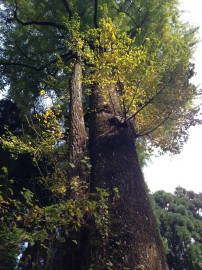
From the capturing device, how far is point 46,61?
838 cm

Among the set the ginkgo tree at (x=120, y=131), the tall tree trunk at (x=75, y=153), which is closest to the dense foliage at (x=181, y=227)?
the ginkgo tree at (x=120, y=131)

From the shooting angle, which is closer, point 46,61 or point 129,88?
point 129,88

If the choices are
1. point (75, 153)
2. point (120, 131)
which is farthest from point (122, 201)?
point (120, 131)

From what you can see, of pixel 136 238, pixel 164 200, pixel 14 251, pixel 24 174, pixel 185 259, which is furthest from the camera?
pixel 164 200

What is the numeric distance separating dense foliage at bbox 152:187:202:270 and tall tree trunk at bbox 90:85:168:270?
10.1 metres

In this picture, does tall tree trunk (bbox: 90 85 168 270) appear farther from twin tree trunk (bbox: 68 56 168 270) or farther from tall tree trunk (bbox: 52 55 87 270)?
tall tree trunk (bbox: 52 55 87 270)

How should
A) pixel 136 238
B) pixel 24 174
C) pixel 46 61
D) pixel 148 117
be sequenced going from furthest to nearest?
1. pixel 46 61
2. pixel 24 174
3. pixel 148 117
4. pixel 136 238

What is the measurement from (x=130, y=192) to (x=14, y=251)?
71.4 inches

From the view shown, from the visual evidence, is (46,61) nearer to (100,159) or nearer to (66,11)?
(66,11)

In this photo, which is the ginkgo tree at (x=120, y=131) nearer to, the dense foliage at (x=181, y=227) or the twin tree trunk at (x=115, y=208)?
the twin tree trunk at (x=115, y=208)

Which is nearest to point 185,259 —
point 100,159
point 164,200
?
point 164,200

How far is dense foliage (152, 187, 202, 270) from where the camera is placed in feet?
48.6

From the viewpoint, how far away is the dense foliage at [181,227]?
584 inches

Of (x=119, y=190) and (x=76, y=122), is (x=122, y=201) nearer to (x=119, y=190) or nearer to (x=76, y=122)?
(x=119, y=190)
